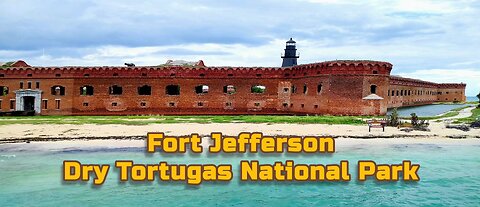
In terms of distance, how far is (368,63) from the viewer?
105 ft

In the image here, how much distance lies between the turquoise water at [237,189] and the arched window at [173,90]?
72.4 feet

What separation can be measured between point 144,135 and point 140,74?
1709 cm

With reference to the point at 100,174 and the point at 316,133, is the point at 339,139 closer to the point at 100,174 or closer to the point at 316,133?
the point at 316,133

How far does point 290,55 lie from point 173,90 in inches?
1128

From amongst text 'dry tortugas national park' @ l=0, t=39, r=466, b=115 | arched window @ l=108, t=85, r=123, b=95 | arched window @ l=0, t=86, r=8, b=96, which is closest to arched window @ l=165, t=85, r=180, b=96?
text 'dry tortugas national park' @ l=0, t=39, r=466, b=115

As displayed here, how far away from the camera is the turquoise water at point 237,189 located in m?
11.3

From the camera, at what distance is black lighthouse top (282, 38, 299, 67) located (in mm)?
63156

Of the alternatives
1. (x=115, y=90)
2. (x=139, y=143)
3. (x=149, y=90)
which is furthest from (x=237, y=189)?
(x=115, y=90)

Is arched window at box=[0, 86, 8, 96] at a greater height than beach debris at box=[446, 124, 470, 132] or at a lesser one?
greater

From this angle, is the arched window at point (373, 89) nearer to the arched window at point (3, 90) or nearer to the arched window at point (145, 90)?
the arched window at point (145, 90)

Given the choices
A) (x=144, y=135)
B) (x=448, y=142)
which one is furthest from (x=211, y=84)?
(x=448, y=142)

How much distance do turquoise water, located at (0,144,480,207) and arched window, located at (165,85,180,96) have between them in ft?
72.4

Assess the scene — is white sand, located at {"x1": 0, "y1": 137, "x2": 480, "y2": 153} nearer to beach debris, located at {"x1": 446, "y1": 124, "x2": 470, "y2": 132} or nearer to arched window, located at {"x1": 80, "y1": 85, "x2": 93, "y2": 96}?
beach debris, located at {"x1": 446, "y1": 124, "x2": 470, "y2": 132}

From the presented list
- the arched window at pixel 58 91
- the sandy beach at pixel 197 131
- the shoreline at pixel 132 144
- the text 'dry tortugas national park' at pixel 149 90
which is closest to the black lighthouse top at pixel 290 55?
the text 'dry tortugas national park' at pixel 149 90
